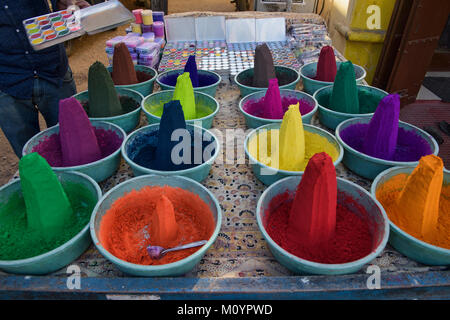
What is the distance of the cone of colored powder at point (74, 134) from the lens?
892mm

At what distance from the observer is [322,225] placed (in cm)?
69

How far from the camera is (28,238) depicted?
0.70 m

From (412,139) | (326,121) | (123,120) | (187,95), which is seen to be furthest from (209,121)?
(412,139)

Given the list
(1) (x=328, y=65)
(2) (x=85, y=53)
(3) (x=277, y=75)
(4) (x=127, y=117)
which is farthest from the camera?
(2) (x=85, y=53)

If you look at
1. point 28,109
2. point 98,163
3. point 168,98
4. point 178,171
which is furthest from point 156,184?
point 28,109

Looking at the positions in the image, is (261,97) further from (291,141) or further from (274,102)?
(291,141)

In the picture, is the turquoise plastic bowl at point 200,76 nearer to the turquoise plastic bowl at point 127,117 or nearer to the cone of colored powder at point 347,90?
the turquoise plastic bowl at point 127,117

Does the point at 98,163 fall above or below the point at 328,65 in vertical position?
below

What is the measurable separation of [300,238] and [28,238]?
0.64 metres

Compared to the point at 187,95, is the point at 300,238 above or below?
below

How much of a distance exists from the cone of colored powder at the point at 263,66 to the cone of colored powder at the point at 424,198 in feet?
2.55

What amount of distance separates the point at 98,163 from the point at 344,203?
2.25 feet

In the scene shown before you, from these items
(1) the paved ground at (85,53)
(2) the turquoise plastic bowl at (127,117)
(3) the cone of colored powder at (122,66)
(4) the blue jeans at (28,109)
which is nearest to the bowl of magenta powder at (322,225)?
(2) the turquoise plastic bowl at (127,117)

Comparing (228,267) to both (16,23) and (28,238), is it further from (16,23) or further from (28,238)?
(16,23)
